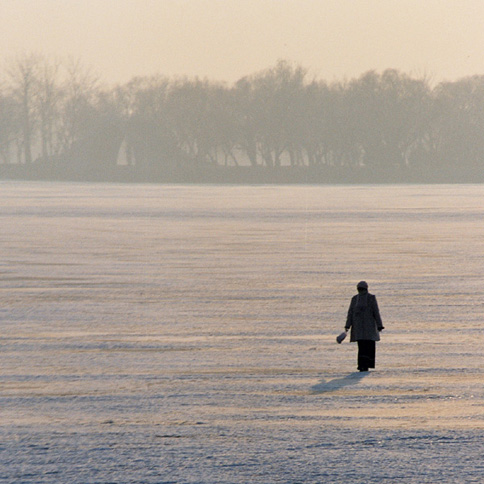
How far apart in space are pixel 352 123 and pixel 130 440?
101 meters

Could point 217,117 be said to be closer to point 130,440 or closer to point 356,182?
point 356,182

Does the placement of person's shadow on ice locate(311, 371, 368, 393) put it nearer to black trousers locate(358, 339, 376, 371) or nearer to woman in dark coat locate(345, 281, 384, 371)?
black trousers locate(358, 339, 376, 371)

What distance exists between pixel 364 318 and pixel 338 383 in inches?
24.8

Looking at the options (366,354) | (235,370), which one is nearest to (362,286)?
(366,354)

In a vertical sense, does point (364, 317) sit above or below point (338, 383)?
above

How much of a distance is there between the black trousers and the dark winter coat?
0.58 feet

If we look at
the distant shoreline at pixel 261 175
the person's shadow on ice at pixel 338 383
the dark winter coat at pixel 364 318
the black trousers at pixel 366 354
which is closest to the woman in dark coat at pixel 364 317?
the dark winter coat at pixel 364 318

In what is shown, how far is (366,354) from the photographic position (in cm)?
938

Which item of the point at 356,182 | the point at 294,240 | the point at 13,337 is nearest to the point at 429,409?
the point at 13,337

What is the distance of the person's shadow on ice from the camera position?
28.8ft

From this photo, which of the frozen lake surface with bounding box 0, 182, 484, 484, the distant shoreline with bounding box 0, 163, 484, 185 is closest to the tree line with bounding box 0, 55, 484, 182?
the distant shoreline with bounding box 0, 163, 484, 185

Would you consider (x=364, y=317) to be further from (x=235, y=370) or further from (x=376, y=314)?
(x=235, y=370)

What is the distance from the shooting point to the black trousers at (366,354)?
30.7 ft

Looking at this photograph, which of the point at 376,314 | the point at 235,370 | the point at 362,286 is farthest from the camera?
the point at 235,370
